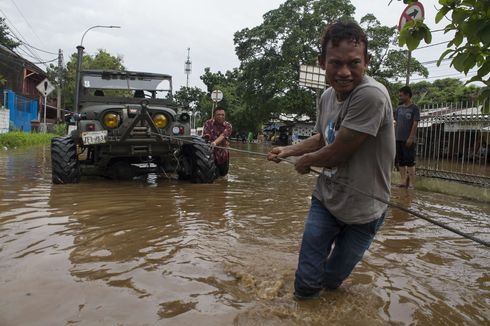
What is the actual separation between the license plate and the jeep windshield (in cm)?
181

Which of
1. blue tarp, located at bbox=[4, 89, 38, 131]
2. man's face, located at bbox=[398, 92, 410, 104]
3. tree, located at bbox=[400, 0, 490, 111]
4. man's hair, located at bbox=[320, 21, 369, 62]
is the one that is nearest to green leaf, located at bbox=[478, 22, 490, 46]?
tree, located at bbox=[400, 0, 490, 111]

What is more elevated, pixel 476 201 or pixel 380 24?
pixel 380 24

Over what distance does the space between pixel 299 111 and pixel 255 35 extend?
6.23 meters

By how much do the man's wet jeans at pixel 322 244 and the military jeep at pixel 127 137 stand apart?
169 inches

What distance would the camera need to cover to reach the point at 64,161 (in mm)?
6551

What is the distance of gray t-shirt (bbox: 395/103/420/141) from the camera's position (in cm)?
713

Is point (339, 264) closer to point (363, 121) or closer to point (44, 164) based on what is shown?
point (363, 121)

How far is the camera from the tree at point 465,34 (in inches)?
101

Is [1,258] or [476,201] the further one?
[476,201]

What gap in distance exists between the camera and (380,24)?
27.7 metres

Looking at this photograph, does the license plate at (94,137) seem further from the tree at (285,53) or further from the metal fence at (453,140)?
the tree at (285,53)

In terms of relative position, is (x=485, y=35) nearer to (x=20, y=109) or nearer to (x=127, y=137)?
(x=127, y=137)

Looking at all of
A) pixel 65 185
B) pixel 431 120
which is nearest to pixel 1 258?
pixel 65 185

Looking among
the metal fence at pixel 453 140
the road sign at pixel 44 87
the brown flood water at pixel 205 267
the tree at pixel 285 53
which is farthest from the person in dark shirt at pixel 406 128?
the tree at pixel 285 53
